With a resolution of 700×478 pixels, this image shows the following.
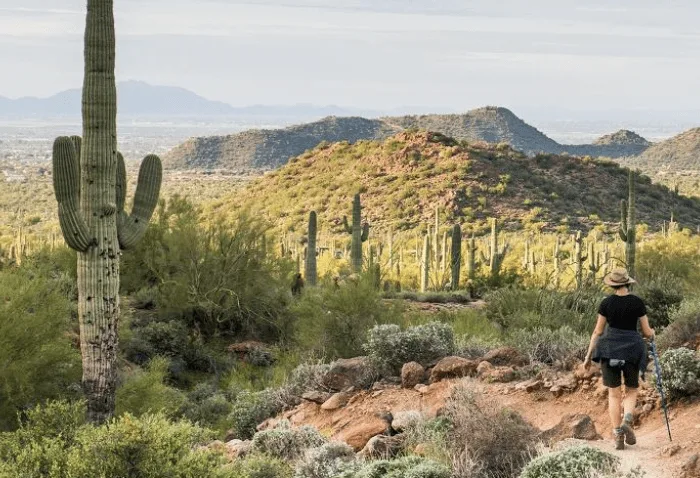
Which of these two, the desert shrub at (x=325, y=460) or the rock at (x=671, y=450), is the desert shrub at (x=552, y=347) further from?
the desert shrub at (x=325, y=460)

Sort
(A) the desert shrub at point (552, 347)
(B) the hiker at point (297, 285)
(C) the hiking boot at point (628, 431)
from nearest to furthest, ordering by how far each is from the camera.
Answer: (C) the hiking boot at point (628, 431) → (A) the desert shrub at point (552, 347) → (B) the hiker at point (297, 285)

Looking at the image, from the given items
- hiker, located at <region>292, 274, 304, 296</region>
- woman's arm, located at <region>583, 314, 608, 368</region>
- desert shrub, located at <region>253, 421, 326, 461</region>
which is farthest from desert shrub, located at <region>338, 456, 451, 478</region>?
hiker, located at <region>292, 274, 304, 296</region>

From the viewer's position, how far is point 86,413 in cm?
1114

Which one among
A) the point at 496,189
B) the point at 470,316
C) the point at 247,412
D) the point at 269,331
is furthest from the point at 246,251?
the point at 496,189

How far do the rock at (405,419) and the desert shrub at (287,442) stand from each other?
807 mm

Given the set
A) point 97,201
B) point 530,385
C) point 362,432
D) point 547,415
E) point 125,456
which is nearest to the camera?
point 125,456

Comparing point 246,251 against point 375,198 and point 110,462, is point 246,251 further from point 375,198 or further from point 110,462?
point 375,198

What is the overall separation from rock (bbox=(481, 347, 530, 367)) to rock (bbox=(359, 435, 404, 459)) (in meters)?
2.34

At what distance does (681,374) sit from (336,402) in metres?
4.05

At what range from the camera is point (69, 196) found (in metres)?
10.8

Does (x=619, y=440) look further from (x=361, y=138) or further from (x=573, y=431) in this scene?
(x=361, y=138)

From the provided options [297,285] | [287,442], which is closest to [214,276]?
[297,285]

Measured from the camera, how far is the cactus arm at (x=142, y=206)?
11.4 meters

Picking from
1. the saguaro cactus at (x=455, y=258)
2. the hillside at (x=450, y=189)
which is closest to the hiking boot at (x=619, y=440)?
the saguaro cactus at (x=455, y=258)
